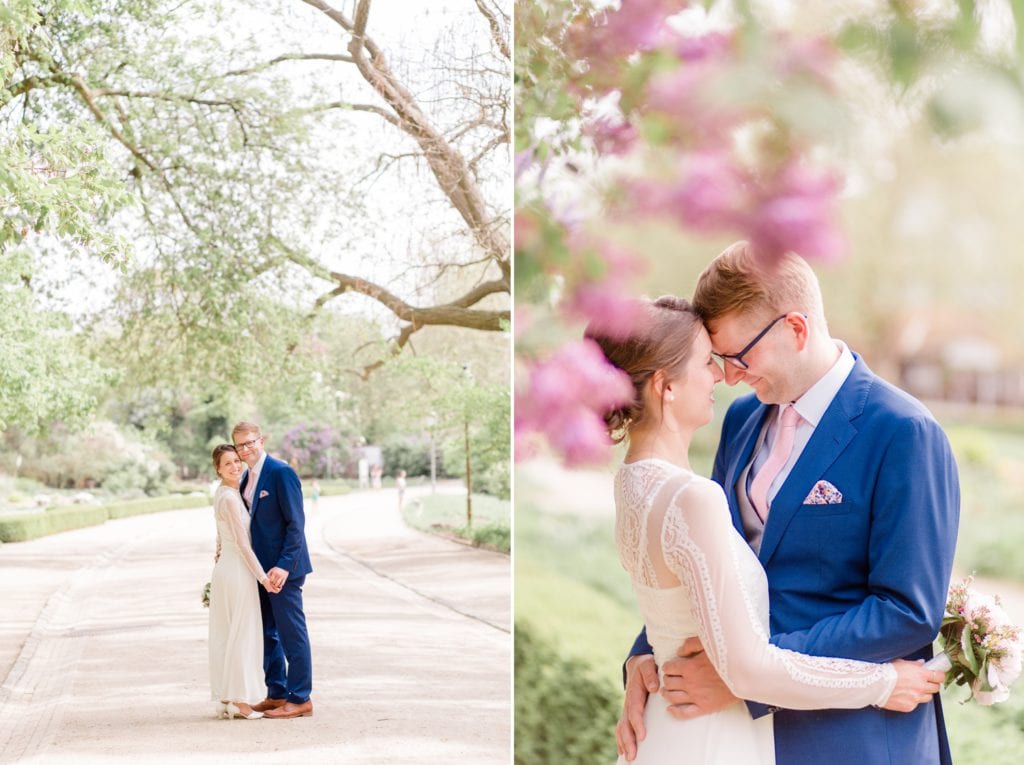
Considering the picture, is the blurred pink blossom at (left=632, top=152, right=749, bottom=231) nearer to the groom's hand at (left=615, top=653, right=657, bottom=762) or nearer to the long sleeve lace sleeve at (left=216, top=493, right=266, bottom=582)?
the groom's hand at (left=615, top=653, right=657, bottom=762)

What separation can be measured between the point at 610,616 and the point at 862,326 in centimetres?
134

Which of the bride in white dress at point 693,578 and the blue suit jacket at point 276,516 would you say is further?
the blue suit jacket at point 276,516

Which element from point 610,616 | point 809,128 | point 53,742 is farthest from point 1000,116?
point 53,742

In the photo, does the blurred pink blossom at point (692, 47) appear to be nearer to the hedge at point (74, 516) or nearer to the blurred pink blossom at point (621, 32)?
the blurred pink blossom at point (621, 32)

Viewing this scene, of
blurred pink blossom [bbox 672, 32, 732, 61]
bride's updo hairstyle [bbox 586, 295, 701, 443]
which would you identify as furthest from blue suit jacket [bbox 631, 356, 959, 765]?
blurred pink blossom [bbox 672, 32, 732, 61]

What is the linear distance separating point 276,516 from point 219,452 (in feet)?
0.94

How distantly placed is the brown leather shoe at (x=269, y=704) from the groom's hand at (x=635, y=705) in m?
2.27

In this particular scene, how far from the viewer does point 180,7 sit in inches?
149

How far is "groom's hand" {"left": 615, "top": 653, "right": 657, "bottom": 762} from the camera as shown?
67.6 inches

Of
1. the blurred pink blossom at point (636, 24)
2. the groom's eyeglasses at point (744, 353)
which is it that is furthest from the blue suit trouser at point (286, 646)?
the groom's eyeglasses at point (744, 353)

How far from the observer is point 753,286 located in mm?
1683

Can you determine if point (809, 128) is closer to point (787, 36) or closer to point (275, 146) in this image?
point (787, 36)

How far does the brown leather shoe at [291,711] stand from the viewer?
3732 millimetres

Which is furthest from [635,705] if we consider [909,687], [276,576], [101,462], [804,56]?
[101,462]
